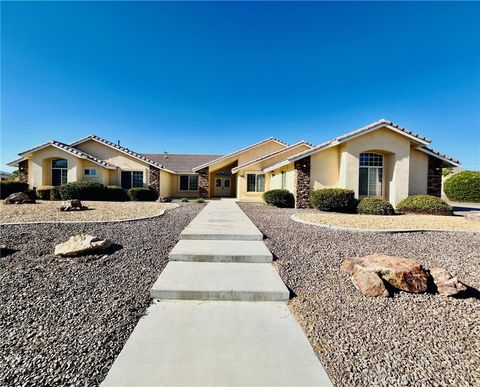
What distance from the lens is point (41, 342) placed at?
249 cm

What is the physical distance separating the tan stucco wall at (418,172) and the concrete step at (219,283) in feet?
46.3

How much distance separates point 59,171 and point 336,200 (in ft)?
70.7

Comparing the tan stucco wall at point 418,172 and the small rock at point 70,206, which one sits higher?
the tan stucco wall at point 418,172

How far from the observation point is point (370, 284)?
12.0ft

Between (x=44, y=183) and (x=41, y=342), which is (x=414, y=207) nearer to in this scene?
(x=41, y=342)

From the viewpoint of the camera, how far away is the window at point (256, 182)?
65.2 feet

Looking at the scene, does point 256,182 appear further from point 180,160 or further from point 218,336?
point 218,336

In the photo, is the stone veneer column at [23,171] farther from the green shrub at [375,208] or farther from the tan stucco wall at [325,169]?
the green shrub at [375,208]

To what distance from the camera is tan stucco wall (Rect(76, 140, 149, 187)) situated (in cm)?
1969

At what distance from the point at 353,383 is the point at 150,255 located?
14.0ft

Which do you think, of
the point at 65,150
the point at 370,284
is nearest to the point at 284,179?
the point at 370,284

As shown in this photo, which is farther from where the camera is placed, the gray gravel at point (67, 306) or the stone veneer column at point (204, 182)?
the stone veneer column at point (204, 182)

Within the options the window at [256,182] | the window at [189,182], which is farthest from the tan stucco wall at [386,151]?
the window at [189,182]

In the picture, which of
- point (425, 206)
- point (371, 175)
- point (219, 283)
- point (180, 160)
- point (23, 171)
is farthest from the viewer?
point (180, 160)
